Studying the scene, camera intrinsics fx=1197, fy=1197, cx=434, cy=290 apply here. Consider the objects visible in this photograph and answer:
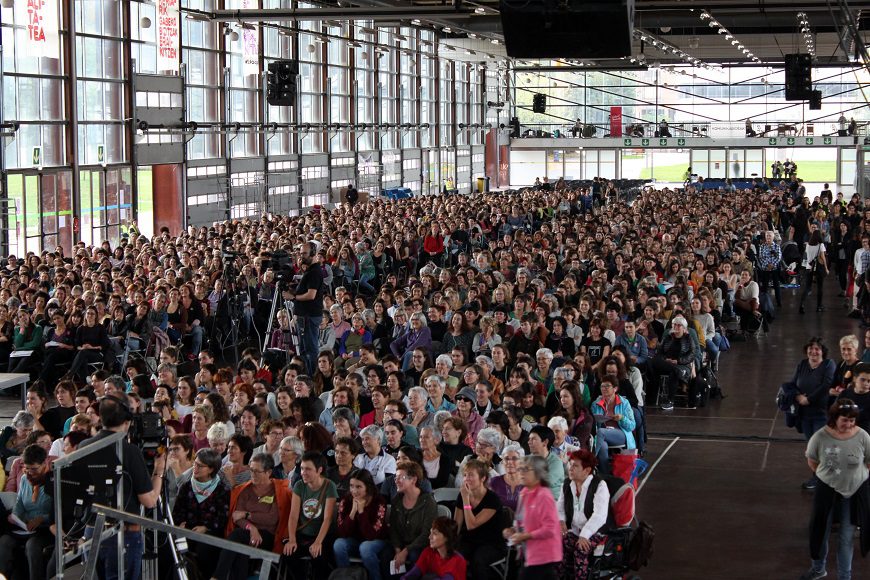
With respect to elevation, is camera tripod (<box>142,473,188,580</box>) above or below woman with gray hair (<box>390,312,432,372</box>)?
below

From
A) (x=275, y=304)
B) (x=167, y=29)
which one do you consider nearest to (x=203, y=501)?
(x=275, y=304)

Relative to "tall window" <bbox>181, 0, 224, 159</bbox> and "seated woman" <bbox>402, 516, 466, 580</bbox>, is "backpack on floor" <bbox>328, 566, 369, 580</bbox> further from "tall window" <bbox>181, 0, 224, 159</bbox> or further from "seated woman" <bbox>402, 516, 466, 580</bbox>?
"tall window" <bbox>181, 0, 224, 159</bbox>

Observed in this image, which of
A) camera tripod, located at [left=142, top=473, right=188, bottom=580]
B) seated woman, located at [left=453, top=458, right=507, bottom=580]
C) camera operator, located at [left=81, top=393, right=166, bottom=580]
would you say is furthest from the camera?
seated woman, located at [left=453, top=458, right=507, bottom=580]

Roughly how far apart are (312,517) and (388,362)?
10.9ft

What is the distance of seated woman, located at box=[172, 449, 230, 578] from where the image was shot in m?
7.87

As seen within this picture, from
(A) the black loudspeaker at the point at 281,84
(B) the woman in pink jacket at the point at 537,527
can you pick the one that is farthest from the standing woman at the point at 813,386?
(A) the black loudspeaker at the point at 281,84

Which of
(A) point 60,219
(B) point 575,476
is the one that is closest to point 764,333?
(B) point 575,476

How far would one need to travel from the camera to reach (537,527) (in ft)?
21.6

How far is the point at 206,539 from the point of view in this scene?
5.61 metres

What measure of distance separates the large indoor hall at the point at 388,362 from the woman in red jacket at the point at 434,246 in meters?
0.07

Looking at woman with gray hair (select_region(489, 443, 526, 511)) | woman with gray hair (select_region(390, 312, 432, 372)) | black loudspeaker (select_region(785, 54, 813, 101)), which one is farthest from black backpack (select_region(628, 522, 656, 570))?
black loudspeaker (select_region(785, 54, 813, 101))

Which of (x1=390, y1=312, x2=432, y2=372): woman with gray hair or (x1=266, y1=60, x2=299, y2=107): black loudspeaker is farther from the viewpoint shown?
(x1=266, y1=60, x2=299, y2=107): black loudspeaker

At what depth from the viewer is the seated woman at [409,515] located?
7395 millimetres

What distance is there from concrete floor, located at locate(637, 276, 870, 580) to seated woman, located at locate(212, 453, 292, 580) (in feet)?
8.10
